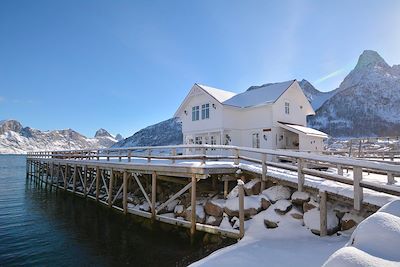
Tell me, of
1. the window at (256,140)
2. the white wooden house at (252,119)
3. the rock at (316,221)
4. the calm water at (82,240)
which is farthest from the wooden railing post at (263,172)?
the window at (256,140)

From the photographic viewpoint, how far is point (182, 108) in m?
26.3

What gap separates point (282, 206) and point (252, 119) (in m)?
14.6

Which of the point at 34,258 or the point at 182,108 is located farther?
the point at 182,108

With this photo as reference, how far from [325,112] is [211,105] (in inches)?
5137

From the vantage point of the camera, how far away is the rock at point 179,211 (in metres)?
12.5

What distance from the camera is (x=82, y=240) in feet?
39.4

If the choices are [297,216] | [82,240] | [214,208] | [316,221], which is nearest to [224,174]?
[214,208]

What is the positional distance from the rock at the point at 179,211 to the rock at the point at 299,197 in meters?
5.40

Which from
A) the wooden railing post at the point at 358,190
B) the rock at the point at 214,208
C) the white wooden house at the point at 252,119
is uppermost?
the white wooden house at the point at 252,119

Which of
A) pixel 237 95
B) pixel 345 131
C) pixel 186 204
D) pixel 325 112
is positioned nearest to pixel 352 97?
pixel 325 112

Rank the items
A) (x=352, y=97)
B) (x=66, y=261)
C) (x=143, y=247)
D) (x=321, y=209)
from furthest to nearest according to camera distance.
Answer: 1. (x=352, y=97)
2. (x=143, y=247)
3. (x=66, y=261)
4. (x=321, y=209)

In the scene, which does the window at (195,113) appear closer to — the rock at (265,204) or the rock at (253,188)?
the rock at (253,188)

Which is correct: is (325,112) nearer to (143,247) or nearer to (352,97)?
(352,97)

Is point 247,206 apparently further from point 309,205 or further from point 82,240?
point 82,240
